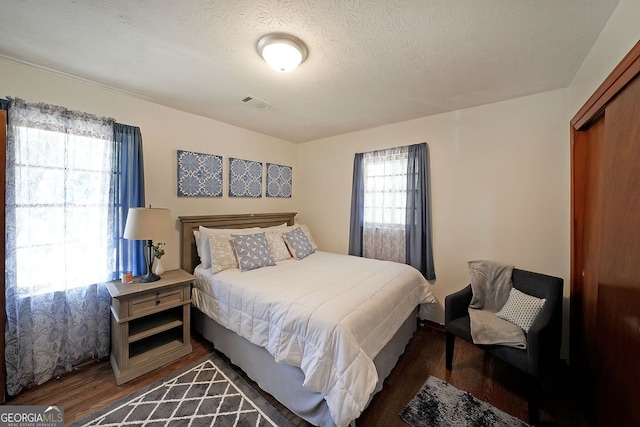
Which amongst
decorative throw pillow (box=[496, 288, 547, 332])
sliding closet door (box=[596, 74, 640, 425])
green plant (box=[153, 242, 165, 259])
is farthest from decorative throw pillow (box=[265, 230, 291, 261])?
sliding closet door (box=[596, 74, 640, 425])

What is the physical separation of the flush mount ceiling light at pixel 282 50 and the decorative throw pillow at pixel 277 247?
188 centimetres

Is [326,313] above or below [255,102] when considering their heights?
below

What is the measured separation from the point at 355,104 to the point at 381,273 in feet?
5.76

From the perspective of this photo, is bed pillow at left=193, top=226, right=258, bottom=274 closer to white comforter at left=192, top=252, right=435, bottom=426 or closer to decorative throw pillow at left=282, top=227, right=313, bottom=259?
white comforter at left=192, top=252, right=435, bottom=426

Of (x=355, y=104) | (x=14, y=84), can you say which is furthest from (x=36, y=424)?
(x=355, y=104)

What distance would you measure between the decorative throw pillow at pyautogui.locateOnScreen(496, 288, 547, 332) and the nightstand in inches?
112

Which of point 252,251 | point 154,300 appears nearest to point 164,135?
point 252,251

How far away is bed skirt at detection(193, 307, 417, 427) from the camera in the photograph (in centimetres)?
149

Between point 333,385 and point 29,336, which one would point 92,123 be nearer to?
point 29,336

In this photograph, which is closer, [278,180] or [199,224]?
[199,224]

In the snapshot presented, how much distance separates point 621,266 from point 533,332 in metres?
0.63

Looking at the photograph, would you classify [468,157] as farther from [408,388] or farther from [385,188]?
[408,388]

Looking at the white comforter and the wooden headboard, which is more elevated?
the wooden headboard

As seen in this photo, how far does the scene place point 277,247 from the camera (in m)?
2.86
